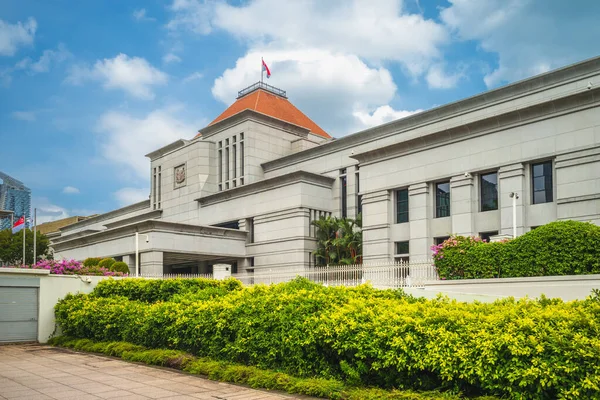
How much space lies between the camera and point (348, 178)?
116 feet

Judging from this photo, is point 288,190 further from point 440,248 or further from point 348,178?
point 440,248

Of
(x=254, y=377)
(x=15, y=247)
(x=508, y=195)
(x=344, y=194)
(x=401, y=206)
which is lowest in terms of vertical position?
(x=254, y=377)

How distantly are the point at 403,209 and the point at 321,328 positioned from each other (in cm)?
1979

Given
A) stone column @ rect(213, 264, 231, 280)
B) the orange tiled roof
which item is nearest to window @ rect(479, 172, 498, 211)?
stone column @ rect(213, 264, 231, 280)

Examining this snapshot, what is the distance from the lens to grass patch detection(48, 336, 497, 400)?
7.63m

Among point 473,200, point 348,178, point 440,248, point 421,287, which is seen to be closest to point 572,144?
point 473,200

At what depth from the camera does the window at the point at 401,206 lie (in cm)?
2786

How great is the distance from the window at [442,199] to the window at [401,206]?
5.70 feet

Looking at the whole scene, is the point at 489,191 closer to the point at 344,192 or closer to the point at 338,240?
the point at 338,240

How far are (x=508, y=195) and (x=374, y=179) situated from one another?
7.66 metres

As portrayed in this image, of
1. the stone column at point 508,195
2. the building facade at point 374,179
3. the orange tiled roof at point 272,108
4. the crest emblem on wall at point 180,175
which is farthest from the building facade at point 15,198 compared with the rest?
the stone column at point 508,195

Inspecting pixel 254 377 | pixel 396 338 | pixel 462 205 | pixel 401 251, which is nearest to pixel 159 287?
pixel 254 377

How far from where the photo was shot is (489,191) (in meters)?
24.8

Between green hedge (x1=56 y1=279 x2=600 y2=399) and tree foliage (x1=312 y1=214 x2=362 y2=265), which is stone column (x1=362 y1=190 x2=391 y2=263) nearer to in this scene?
tree foliage (x1=312 y1=214 x2=362 y2=265)
